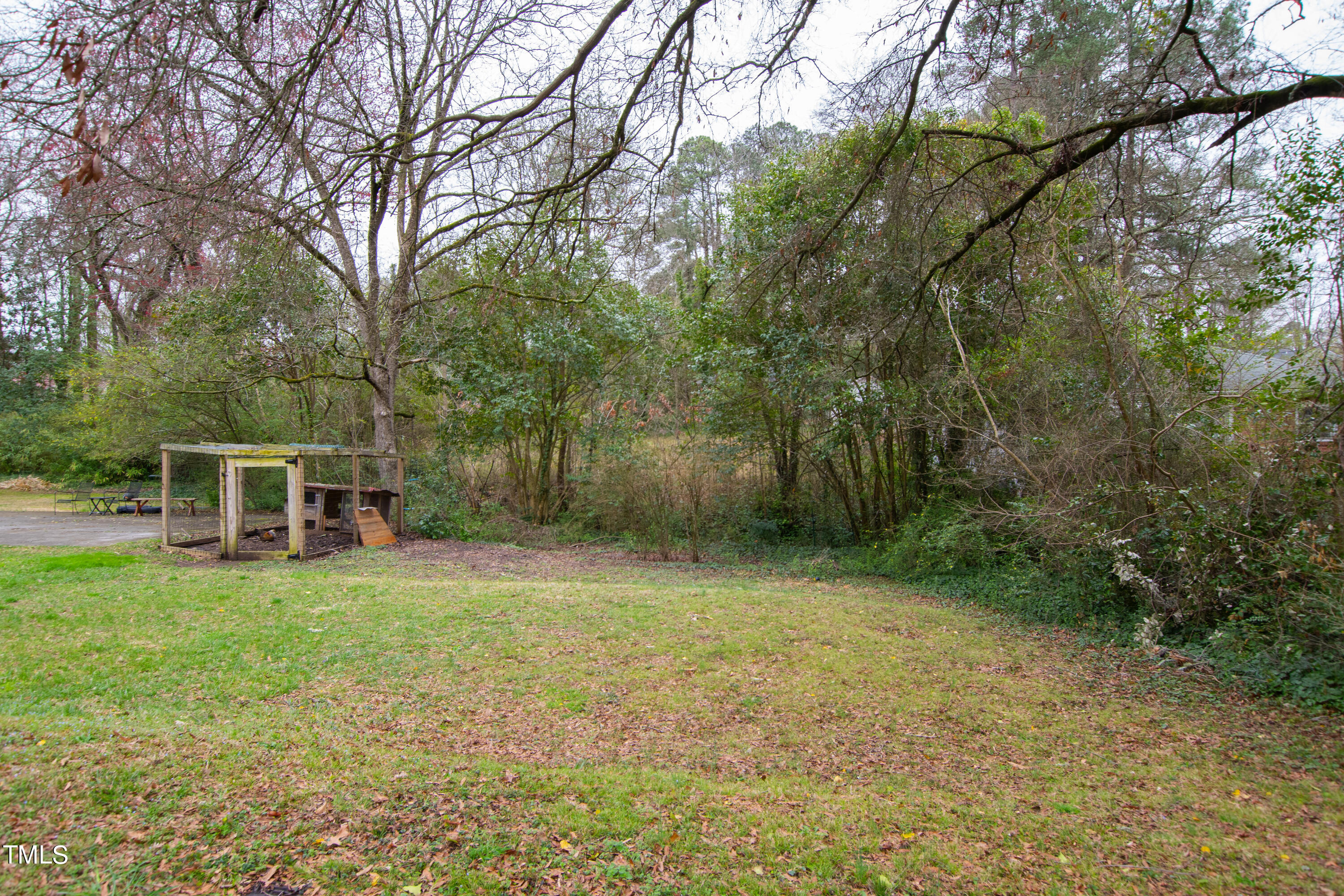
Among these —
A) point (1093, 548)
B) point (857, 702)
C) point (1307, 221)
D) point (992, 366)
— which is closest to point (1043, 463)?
point (1093, 548)

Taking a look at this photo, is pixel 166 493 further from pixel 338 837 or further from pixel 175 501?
pixel 338 837

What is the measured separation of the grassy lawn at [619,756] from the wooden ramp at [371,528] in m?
4.57

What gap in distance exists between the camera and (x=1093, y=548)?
23.4 feet

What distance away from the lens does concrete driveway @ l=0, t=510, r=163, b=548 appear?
11602 millimetres

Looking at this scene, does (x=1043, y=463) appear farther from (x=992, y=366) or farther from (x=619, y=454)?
(x=619, y=454)

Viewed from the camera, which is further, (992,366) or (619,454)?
(619,454)

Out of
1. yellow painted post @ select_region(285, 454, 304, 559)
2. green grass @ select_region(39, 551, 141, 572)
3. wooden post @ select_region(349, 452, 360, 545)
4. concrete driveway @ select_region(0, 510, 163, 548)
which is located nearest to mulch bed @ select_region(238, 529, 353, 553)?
wooden post @ select_region(349, 452, 360, 545)

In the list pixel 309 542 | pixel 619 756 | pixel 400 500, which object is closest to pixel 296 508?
pixel 309 542

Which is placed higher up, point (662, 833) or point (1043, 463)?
point (1043, 463)

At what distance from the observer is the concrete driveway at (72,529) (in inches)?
457

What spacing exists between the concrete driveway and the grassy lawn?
5.36 m

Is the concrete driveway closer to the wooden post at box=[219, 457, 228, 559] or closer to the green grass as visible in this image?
the green grass

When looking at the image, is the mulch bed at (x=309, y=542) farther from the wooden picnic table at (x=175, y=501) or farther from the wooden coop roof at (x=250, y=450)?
the wooden picnic table at (x=175, y=501)

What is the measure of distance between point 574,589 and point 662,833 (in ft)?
18.9
